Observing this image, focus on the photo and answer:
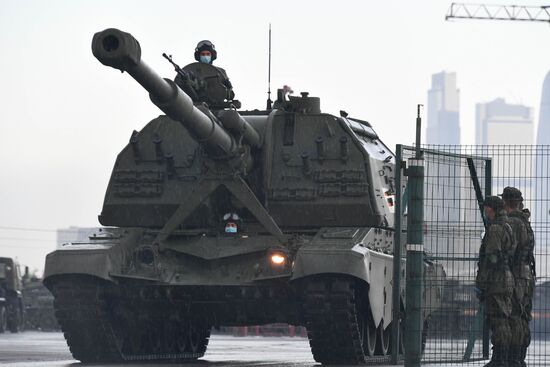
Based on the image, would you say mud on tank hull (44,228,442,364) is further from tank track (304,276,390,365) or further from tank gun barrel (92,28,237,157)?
tank gun barrel (92,28,237,157)

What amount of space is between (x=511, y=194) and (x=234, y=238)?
5422 mm

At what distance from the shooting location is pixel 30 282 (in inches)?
2327

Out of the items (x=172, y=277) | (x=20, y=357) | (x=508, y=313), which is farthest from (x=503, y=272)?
(x=20, y=357)

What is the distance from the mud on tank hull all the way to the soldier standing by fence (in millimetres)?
3074

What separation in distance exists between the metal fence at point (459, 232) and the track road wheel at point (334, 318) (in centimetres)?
124

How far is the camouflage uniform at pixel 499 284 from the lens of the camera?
58.5ft

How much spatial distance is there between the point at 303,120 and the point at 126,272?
3.74 metres

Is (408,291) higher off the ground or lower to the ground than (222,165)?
lower

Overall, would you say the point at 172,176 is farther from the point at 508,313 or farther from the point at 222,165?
the point at 508,313

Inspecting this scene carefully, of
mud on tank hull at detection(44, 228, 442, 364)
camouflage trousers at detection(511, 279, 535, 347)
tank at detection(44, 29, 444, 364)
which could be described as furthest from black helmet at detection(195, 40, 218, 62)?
camouflage trousers at detection(511, 279, 535, 347)

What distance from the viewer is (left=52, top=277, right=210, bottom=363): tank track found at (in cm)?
2184

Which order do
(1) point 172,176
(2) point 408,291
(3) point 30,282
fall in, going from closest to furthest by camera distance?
(2) point 408,291 → (1) point 172,176 → (3) point 30,282

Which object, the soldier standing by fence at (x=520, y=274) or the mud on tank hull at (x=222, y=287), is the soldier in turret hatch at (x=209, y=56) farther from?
the soldier standing by fence at (x=520, y=274)

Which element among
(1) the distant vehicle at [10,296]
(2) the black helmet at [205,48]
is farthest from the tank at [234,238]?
(1) the distant vehicle at [10,296]
